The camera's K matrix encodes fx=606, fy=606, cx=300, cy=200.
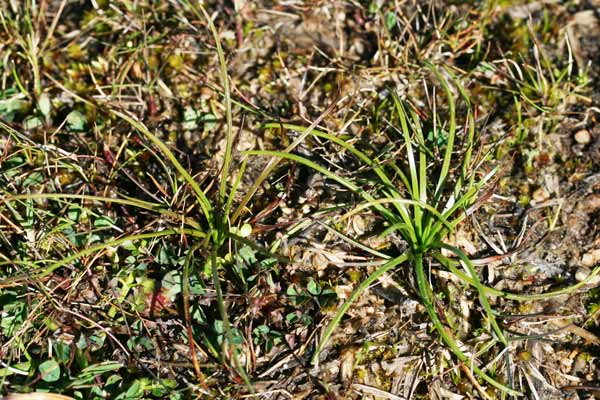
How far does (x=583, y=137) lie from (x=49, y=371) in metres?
2.58

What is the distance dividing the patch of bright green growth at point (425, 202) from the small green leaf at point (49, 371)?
38.0 inches

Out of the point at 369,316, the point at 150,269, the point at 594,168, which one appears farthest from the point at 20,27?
the point at 594,168

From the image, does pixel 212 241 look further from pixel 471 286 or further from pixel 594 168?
pixel 594 168

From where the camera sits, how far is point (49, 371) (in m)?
2.26

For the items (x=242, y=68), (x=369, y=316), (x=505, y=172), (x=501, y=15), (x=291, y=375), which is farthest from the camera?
(x=501, y=15)

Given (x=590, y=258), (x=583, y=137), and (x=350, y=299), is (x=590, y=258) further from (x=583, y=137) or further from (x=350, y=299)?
(x=350, y=299)

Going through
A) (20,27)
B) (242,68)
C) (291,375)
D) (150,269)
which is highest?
(20,27)

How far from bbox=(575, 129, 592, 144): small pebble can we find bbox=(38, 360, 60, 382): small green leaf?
8.26ft

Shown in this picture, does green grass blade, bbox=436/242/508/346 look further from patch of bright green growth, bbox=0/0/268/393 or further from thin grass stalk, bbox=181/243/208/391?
thin grass stalk, bbox=181/243/208/391

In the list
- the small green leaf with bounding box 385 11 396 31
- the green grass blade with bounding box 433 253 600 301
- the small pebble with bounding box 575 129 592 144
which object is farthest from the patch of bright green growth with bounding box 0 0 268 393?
the small pebble with bounding box 575 129 592 144

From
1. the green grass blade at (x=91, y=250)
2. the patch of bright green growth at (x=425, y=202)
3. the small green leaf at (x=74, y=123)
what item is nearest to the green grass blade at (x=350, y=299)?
the patch of bright green growth at (x=425, y=202)

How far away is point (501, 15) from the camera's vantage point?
3.28 m

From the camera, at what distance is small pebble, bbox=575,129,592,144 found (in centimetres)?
292

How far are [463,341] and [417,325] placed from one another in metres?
0.19
